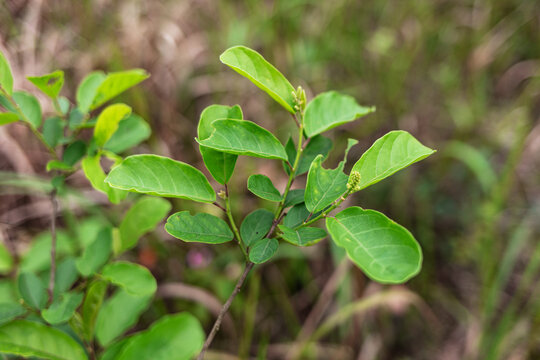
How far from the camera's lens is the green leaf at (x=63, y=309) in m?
0.53

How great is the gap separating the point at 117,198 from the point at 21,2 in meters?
2.11

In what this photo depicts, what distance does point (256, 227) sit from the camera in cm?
50

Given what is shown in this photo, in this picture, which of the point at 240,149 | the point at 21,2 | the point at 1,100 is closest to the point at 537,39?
the point at 240,149

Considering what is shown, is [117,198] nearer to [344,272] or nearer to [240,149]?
[240,149]

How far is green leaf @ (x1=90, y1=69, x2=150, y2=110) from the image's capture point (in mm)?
552

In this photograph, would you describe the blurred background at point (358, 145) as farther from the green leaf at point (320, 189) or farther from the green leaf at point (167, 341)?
the green leaf at point (320, 189)

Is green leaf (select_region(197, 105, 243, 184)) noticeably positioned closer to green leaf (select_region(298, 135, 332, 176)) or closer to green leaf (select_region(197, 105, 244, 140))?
green leaf (select_region(197, 105, 244, 140))

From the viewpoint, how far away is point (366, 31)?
89.7 inches

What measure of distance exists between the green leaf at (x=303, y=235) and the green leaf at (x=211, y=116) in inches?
5.8

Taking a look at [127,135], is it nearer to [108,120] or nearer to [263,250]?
[108,120]

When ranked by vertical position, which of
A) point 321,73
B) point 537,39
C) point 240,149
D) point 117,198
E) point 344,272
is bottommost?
point 344,272

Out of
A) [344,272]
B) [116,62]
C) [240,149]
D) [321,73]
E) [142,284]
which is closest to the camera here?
[240,149]

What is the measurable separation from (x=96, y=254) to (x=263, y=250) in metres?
0.33

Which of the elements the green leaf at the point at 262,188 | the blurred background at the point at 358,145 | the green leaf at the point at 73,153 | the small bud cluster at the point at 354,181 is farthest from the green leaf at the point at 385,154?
the blurred background at the point at 358,145
